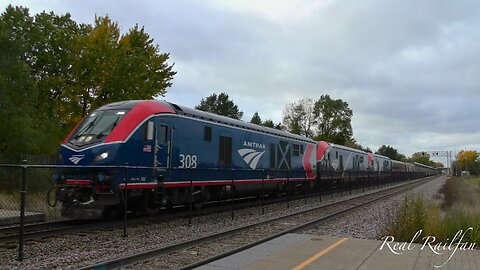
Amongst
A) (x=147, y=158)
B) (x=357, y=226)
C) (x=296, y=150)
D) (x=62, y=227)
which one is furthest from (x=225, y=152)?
(x=296, y=150)

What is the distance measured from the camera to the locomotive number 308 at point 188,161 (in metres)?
15.4

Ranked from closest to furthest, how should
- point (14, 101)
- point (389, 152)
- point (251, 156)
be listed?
1. point (251, 156)
2. point (14, 101)
3. point (389, 152)

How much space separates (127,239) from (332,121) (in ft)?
306

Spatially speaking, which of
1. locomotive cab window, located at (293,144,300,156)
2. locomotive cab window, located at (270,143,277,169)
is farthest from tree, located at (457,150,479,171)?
locomotive cab window, located at (270,143,277,169)

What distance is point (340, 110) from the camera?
4038 inches

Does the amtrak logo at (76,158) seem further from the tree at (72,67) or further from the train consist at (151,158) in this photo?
the tree at (72,67)

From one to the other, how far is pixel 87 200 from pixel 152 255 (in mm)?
4393

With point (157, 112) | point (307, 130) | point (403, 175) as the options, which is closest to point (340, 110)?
point (307, 130)

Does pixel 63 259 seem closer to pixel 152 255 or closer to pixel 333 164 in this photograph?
pixel 152 255

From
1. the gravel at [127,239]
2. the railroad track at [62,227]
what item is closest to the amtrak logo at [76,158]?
the railroad track at [62,227]

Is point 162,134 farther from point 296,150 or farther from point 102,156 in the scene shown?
point 296,150

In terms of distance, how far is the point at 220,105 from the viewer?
345 ft

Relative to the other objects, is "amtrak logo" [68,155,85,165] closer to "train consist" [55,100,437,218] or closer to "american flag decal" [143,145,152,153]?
"train consist" [55,100,437,218]

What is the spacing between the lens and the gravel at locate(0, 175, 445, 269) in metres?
7.99
